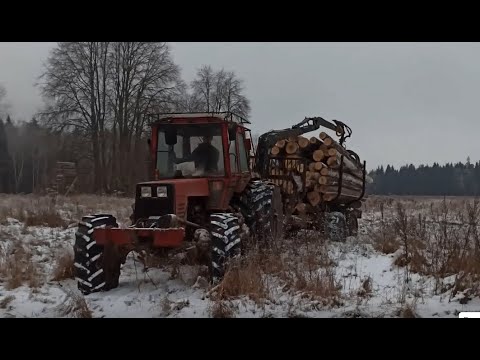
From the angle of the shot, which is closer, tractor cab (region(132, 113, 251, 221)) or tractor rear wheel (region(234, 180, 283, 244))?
tractor cab (region(132, 113, 251, 221))

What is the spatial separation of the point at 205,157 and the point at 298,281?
2215mm

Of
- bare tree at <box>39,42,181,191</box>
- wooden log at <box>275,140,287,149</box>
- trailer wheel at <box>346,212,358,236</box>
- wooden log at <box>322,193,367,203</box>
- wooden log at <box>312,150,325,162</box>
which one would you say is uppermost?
bare tree at <box>39,42,181,191</box>

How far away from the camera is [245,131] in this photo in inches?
322

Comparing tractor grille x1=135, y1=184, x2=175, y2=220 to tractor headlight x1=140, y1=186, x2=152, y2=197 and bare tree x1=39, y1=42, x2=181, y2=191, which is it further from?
bare tree x1=39, y1=42, x2=181, y2=191

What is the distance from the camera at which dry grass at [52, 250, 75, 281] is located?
6.73 m

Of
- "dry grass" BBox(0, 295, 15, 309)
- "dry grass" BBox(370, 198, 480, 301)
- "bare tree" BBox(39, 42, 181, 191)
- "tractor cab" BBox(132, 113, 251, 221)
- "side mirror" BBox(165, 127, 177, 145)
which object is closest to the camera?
"dry grass" BBox(0, 295, 15, 309)

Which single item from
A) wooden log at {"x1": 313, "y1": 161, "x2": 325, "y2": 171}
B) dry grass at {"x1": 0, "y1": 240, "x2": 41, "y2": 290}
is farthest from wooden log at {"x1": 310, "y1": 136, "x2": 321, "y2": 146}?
dry grass at {"x1": 0, "y1": 240, "x2": 41, "y2": 290}

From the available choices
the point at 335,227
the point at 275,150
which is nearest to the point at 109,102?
the point at 275,150

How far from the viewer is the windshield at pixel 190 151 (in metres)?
7.12

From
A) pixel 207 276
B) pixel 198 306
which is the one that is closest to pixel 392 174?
pixel 207 276

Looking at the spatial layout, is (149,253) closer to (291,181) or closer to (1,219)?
(291,181)

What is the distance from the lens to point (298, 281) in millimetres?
5945
